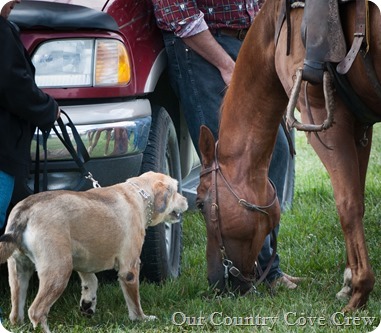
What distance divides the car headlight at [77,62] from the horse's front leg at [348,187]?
3.95 ft

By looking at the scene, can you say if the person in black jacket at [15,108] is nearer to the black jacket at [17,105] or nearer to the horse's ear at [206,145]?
the black jacket at [17,105]

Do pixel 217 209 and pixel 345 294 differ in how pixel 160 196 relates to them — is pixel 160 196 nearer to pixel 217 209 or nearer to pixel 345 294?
pixel 217 209

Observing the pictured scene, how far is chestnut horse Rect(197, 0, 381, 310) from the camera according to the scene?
4.78 metres

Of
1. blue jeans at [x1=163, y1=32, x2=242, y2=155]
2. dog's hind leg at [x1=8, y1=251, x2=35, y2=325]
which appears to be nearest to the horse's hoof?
blue jeans at [x1=163, y1=32, x2=242, y2=155]

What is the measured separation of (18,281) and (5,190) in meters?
0.47

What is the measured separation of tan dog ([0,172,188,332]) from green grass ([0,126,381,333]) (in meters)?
0.17

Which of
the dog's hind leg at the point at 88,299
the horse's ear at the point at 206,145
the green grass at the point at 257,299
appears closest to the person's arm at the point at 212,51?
the horse's ear at the point at 206,145

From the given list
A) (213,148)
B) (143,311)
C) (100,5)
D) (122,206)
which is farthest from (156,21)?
(143,311)

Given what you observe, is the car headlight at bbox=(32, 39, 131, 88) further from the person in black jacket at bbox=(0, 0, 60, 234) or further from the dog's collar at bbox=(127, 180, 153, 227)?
the dog's collar at bbox=(127, 180, 153, 227)

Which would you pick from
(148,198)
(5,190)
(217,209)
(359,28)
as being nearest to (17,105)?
(5,190)

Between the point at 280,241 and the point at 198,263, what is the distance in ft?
2.46

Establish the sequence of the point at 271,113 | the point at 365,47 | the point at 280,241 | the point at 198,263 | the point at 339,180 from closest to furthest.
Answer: the point at 365,47
the point at 339,180
the point at 271,113
the point at 198,263
the point at 280,241

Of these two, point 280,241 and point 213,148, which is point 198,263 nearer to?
point 280,241

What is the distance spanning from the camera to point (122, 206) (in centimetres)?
490
